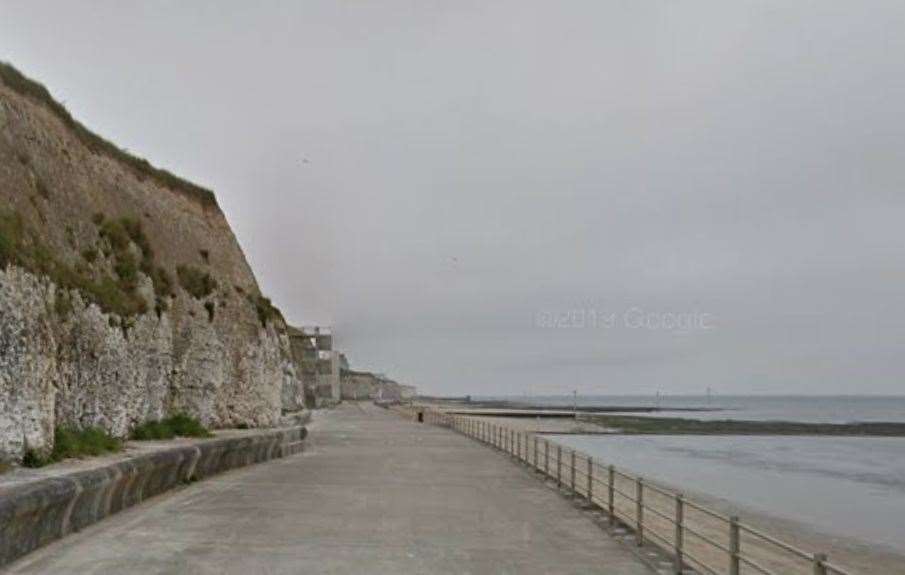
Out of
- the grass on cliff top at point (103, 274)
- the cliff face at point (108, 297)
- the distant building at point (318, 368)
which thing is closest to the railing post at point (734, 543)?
the cliff face at point (108, 297)

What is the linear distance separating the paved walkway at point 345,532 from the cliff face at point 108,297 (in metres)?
2.86

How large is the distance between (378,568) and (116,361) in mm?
11998

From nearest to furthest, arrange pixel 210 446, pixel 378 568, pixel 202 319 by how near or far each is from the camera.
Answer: pixel 378 568 → pixel 210 446 → pixel 202 319

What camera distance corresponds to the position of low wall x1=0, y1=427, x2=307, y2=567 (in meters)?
9.94

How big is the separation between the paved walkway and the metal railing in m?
0.56

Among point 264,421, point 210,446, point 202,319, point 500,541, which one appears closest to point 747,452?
point 264,421

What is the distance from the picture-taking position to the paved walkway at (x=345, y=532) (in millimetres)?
10453

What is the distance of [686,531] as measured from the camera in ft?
57.2

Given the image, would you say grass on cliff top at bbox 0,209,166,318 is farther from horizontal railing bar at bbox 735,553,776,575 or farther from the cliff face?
horizontal railing bar at bbox 735,553,776,575

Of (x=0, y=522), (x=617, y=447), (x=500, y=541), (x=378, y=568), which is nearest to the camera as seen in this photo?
(x=0, y=522)

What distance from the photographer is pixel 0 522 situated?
9.40 m

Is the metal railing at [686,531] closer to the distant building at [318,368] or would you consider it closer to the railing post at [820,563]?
the railing post at [820,563]

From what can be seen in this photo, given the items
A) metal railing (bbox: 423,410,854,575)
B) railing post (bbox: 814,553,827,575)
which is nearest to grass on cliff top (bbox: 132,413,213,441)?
metal railing (bbox: 423,410,854,575)

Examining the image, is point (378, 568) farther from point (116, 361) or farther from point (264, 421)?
point (264, 421)
